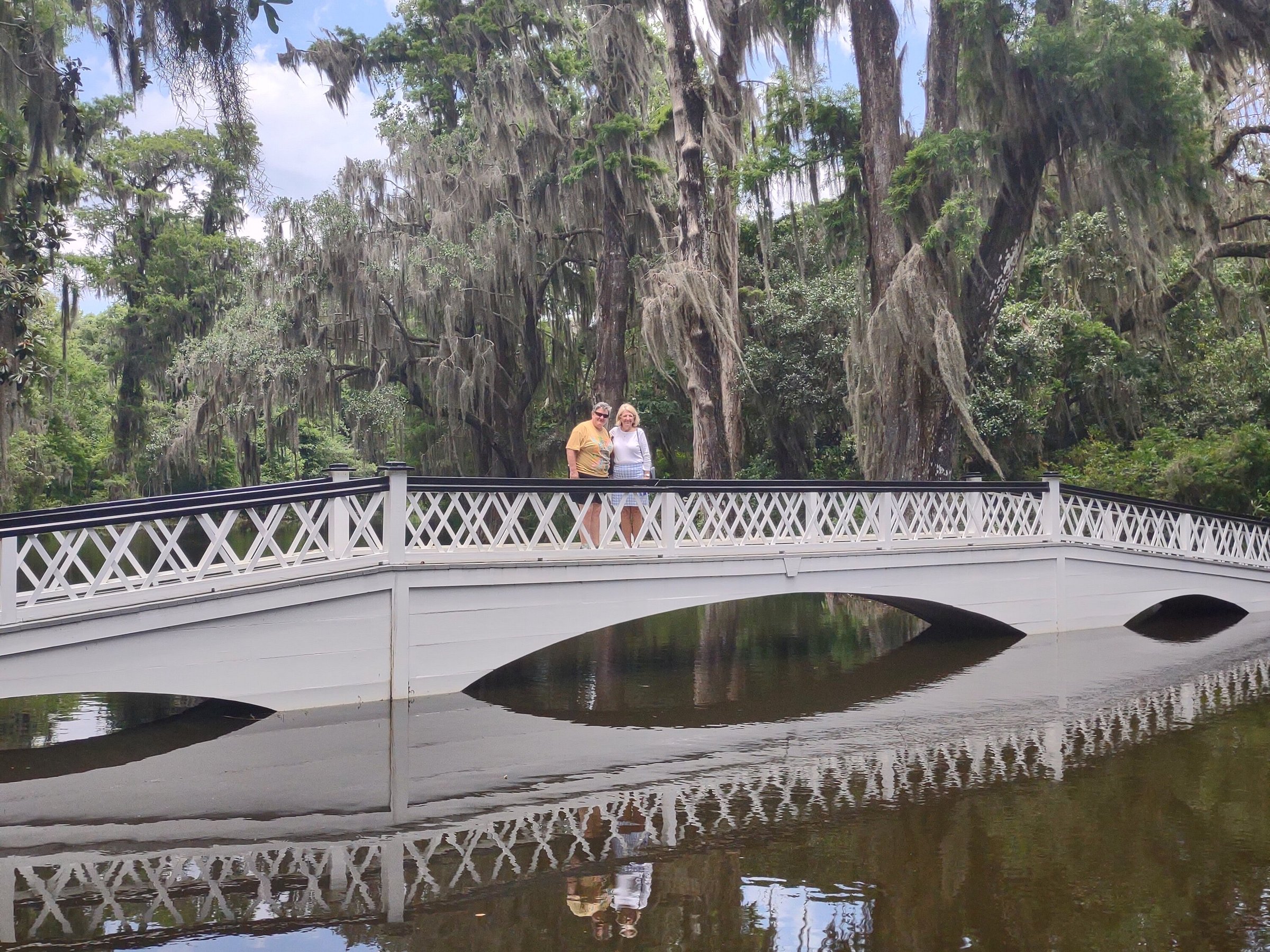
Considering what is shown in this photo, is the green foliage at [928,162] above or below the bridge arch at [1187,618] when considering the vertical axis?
above

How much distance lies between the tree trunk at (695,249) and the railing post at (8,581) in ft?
39.0

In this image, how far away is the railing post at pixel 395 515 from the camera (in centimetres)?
967

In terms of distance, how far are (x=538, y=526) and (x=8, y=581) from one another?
5.32 metres

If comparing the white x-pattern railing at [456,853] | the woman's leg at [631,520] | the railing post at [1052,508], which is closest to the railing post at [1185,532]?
the railing post at [1052,508]

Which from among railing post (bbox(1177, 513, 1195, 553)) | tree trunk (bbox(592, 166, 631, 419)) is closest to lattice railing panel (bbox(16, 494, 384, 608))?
railing post (bbox(1177, 513, 1195, 553))

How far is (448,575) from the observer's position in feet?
32.6

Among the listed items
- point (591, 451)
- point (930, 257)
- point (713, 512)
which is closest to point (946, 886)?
point (713, 512)

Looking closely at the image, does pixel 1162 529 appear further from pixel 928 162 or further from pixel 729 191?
pixel 729 191

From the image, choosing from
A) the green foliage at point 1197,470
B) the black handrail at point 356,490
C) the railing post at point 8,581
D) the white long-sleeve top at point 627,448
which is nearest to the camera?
the railing post at point 8,581

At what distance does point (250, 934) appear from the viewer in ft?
15.6

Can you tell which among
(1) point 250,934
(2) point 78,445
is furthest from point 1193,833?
(2) point 78,445

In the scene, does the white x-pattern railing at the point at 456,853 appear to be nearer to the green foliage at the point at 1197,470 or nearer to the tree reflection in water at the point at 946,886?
the tree reflection in water at the point at 946,886

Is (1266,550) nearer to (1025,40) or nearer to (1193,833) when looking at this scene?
(1025,40)

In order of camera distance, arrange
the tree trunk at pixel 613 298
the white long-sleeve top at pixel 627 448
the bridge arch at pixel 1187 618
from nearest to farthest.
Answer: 1. the white long-sleeve top at pixel 627 448
2. the bridge arch at pixel 1187 618
3. the tree trunk at pixel 613 298
